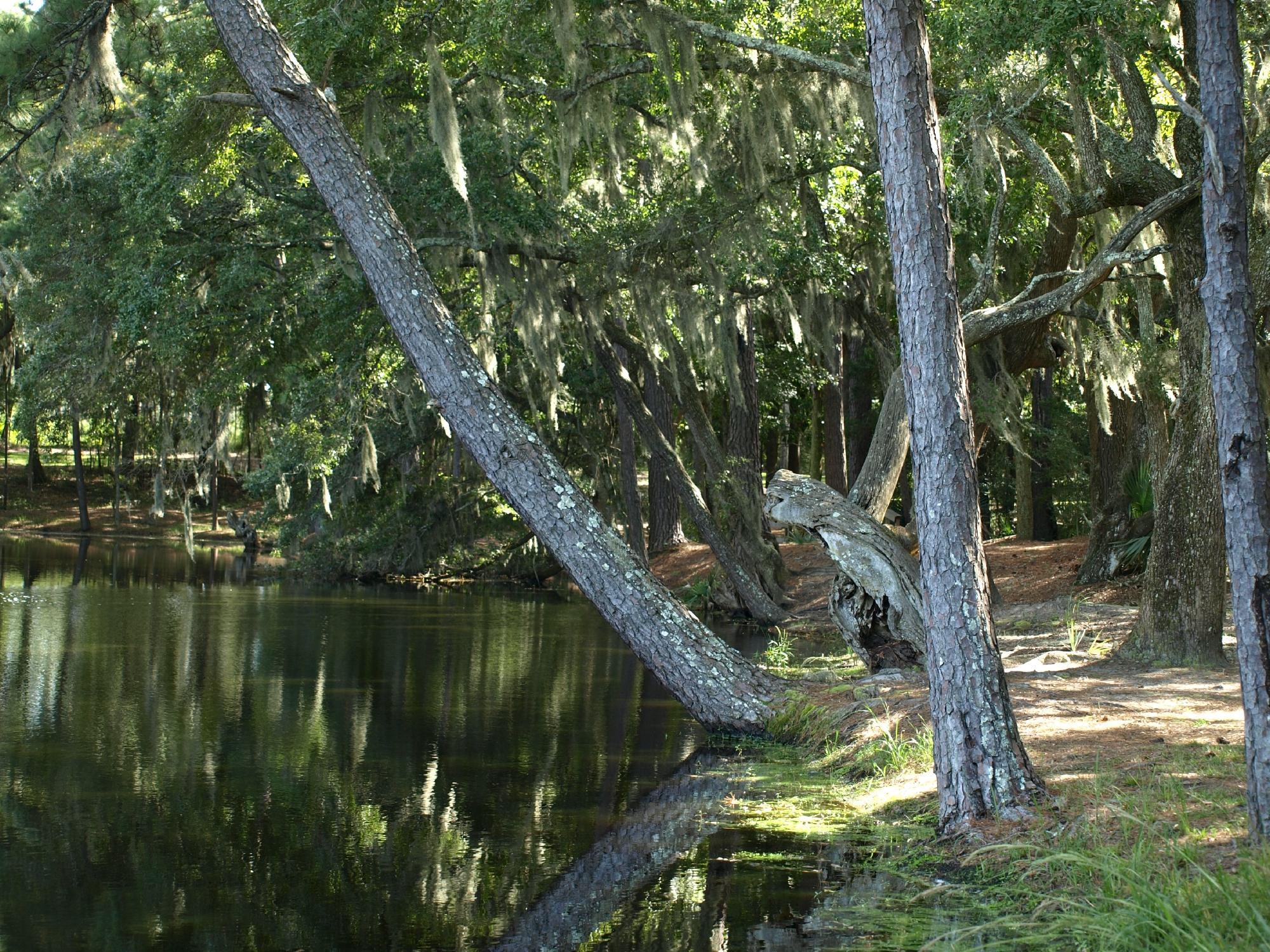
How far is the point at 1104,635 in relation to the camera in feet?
35.1

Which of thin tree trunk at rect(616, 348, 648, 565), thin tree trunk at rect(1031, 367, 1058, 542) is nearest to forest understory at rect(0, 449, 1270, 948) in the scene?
thin tree trunk at rect(616, 348, 648, 565)

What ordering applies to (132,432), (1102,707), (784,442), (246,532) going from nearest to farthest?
(1102,707) → (784,442) → (132,432) → (246,532)

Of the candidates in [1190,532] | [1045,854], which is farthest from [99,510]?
[1045,854]

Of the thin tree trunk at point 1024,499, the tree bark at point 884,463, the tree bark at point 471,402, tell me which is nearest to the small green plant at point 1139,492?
the thin tree trunk at point 1024,499

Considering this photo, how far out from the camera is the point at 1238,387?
4066 millimetres

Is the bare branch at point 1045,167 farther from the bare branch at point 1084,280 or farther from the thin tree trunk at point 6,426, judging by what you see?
the thin tree trunk at point 6,426

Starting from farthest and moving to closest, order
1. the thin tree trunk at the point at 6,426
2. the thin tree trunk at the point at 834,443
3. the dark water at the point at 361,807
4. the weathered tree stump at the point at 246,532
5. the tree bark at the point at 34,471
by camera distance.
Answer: the tree bark at the point at 34,471 < the thin tree trunk at the point at 6,426 < the weathered tree stump at the point at 246,532 < the thin tree trunk at the point at 834,443 < the dark water at the point at 361,807

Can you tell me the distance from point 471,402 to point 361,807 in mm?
2638

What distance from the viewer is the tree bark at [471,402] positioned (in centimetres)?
761

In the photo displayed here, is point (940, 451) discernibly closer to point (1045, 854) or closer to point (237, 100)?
point (1045, 854)

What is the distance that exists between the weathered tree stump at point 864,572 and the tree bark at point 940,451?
3599mm

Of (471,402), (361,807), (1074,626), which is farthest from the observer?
(1074,626)

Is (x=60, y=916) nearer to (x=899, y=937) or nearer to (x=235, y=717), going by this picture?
(x=899, y=937)

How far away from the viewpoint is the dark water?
4.47 meters
